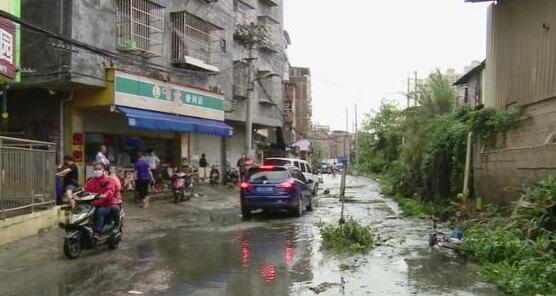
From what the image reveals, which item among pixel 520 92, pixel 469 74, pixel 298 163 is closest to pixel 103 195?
pixel 520 92

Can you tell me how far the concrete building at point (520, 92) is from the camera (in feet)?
43.5

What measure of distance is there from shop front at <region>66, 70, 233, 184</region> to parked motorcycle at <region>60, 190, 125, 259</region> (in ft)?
30.0

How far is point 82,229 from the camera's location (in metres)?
10.9

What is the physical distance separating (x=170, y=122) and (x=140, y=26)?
12.2 feet

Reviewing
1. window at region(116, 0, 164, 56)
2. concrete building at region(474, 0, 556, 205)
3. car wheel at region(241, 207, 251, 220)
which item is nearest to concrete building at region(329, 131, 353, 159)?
window at region(116, 0, 164, 56)

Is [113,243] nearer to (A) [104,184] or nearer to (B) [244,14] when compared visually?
(A) [104,184]

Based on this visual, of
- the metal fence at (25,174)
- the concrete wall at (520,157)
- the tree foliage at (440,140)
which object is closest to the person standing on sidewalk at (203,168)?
the tree foliage at (440,140)

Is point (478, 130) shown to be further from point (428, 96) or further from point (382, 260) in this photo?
point (428, 96)

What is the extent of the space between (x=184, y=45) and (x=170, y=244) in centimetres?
1412

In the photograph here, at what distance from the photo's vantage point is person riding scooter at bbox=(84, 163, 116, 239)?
449 inches

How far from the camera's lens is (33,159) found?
13.9 meters

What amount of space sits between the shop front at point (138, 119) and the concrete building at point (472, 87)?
52.0ft

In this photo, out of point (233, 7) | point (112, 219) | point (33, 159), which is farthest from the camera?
point (233, 7)

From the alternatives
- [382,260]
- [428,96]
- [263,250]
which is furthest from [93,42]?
[428,96]
